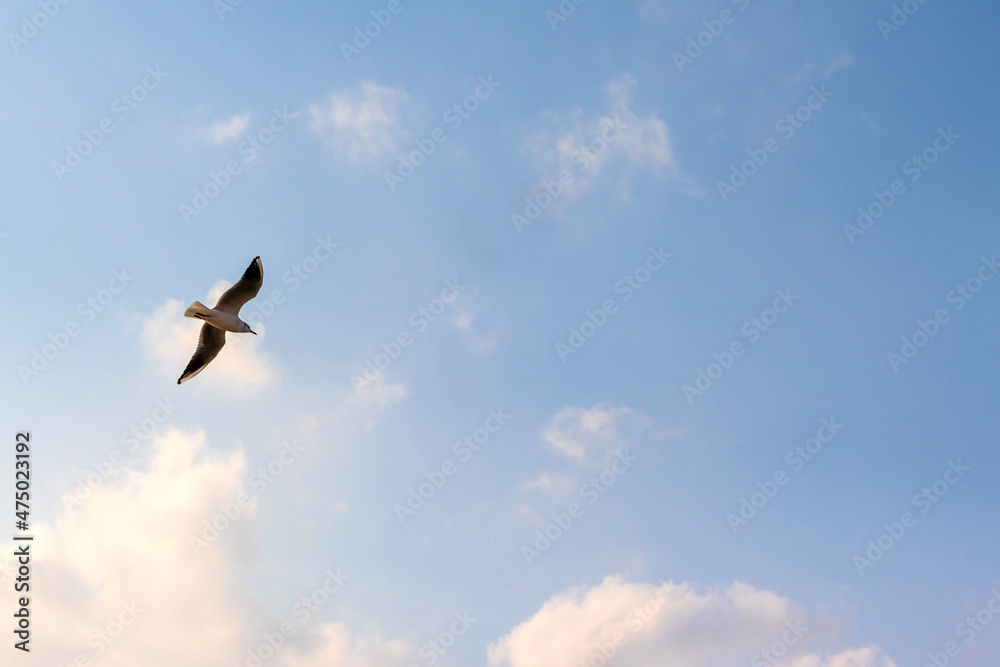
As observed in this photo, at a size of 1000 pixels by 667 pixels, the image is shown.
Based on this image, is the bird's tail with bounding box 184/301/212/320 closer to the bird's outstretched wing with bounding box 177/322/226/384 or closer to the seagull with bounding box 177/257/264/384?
the seagull with bounding box 177/257/264/384

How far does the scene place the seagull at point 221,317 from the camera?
25.8m

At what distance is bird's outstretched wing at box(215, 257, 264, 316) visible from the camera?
2644cm

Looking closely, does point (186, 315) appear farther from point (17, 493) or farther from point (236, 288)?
point (17, 493)

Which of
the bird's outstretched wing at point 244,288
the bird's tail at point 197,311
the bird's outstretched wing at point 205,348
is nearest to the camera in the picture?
the bird's tail at point 197,311

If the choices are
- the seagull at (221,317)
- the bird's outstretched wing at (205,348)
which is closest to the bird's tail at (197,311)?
the seagull at (221,317)

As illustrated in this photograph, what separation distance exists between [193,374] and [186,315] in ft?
11.2

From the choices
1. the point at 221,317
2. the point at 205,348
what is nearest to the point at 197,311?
the point at 221,317

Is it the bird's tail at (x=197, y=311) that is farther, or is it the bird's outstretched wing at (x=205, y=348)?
the bird's outstretched wing at (x=205, y=348)

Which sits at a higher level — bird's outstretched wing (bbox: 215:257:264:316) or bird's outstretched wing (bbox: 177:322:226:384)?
bird's outstretched wing (bbox: 215:257:264:316)

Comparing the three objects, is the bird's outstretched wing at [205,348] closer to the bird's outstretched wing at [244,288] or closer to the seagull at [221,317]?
the seagull at [221,317]

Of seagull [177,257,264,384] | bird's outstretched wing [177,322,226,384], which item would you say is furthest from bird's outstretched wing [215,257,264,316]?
→ bird's outstretched wing [177,322,226,384]

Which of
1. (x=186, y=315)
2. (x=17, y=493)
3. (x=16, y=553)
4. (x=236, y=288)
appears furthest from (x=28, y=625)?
(x=236, y=288)

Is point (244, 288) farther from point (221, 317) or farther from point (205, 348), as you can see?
point (205, 348)

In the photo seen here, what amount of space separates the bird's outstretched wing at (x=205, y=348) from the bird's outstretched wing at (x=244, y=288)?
157cm
